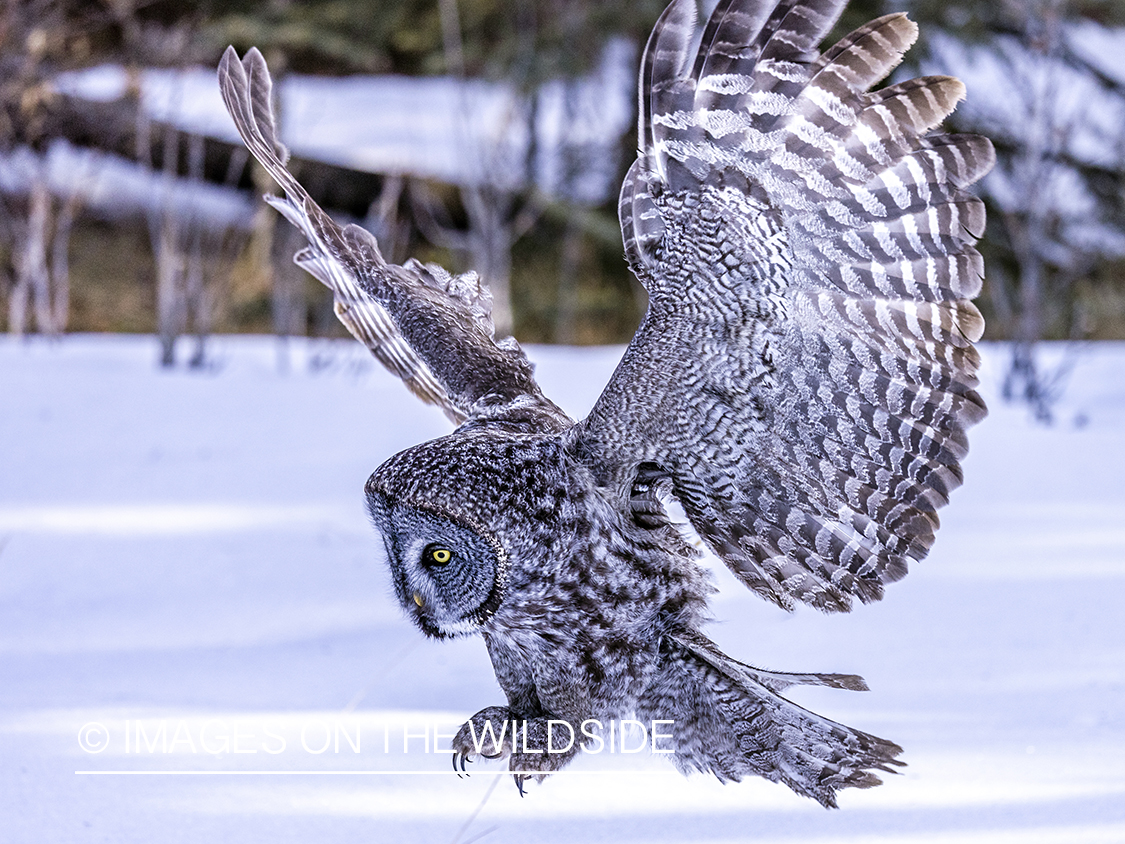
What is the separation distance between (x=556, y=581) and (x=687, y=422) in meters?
0.36

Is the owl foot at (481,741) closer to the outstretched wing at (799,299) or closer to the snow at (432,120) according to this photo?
the outstretched wing at (799,299)

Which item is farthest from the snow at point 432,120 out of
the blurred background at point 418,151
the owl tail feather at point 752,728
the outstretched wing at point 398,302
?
the owl tail feather at point 752,728

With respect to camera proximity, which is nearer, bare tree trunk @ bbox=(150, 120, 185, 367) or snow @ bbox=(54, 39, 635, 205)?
bare tree trunk @ bbox=(150, 120, 185, 367)

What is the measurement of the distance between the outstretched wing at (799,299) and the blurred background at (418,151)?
5264 millimetres

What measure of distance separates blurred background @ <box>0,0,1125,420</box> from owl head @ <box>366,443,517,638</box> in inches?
208

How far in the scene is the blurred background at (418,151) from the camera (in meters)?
7.99

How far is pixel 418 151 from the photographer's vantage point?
12.8m

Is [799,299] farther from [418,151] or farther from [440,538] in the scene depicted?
[418,151]

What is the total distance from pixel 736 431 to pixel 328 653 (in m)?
1.64

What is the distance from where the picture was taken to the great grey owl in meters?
1.84

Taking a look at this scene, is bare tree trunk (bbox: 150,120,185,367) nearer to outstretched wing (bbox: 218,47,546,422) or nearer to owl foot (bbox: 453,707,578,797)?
outstretched wing (bbox: 218,47,546,422)

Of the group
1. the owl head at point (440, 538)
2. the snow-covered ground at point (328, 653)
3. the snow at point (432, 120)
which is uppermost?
the snow at point (432, 120)

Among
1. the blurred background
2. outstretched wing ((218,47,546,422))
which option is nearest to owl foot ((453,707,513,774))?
outstretched wing ((218,47,546,422))

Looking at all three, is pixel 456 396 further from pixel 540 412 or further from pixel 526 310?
pixel 526 310
